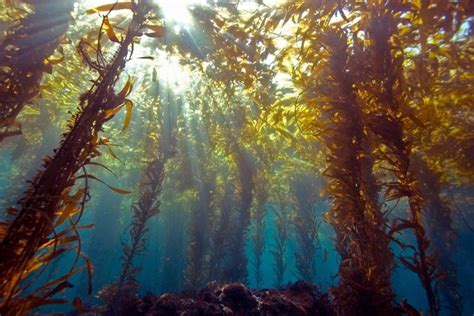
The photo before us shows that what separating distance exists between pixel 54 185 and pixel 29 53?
8.45ft

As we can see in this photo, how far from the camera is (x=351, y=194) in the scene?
129 inches

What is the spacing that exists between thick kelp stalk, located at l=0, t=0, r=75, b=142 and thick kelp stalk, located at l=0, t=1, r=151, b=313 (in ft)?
5.21

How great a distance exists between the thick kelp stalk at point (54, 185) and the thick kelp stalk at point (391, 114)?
2.63 metres

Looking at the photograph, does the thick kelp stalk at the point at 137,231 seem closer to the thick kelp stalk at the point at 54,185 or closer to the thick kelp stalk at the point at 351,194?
the thick kelp stalk at the point at 351,194

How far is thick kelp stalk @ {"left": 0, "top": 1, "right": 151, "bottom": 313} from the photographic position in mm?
1791

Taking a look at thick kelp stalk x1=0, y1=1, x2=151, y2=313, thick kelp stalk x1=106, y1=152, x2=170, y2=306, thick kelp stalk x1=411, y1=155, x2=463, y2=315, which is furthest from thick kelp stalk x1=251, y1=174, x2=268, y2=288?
thick kelp stalk x1=0, y1=1, x2=151, y2=313

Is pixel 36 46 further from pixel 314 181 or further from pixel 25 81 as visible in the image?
pixel 314 181

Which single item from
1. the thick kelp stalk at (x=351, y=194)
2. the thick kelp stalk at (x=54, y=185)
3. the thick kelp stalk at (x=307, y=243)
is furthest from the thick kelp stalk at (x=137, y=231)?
the thick kelp stalk at (x=307, y=243)

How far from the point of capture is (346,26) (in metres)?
4.06

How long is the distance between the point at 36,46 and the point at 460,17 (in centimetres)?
500

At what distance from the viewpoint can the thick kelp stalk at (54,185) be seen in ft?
5.88

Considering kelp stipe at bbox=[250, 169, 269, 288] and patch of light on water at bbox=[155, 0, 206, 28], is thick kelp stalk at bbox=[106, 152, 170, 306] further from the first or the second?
kelp stipe at bbox=[250, 169, 269, 288]

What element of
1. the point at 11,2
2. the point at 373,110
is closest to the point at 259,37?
the point at 373,110

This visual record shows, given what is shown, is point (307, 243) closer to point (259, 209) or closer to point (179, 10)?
point (259, 209)
